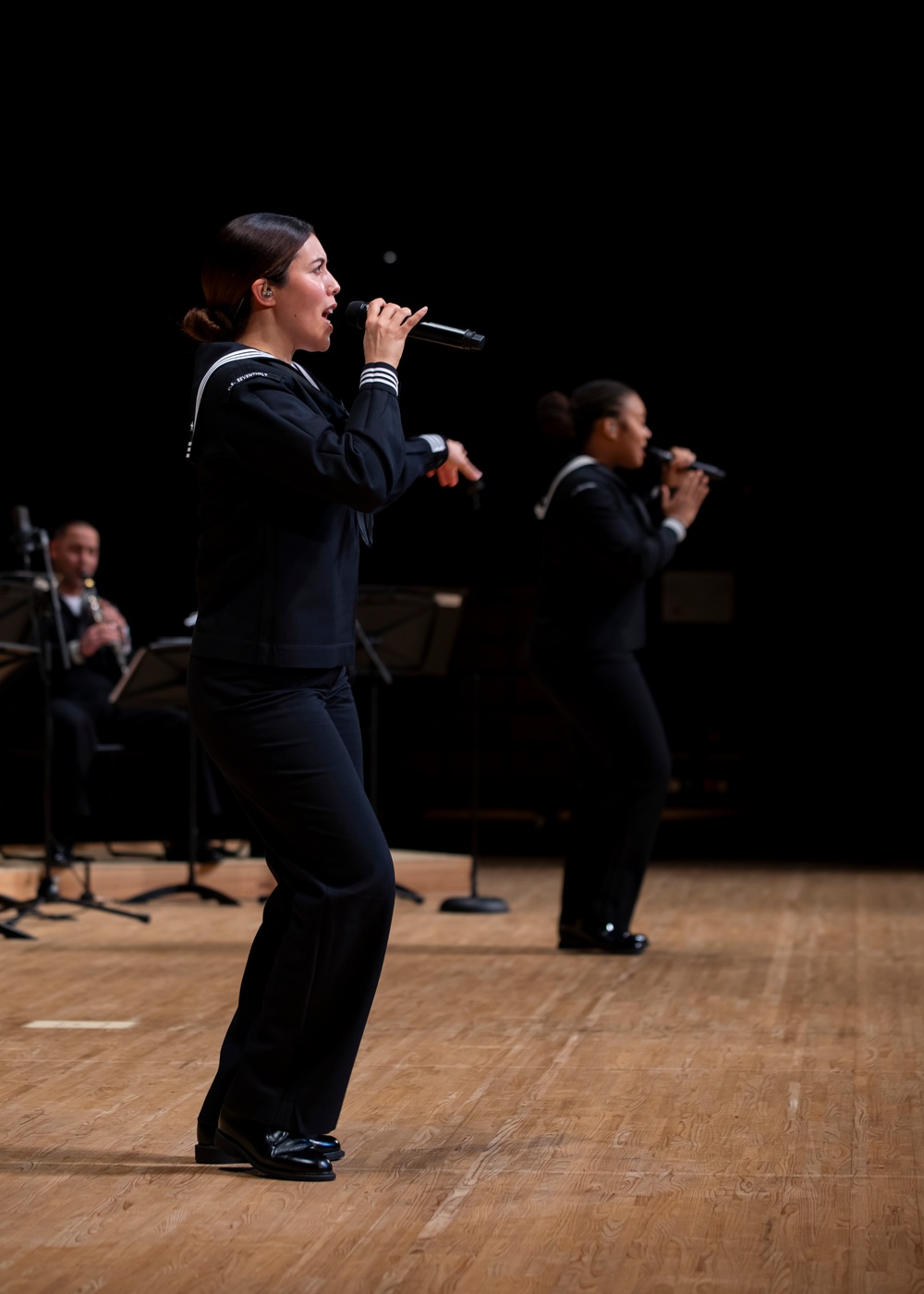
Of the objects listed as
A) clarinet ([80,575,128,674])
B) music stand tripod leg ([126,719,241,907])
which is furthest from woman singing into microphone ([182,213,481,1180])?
clarinet ([80,575,128,674])

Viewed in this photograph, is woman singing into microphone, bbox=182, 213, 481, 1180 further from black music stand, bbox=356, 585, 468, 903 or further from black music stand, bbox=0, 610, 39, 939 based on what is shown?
black music stand, bbox=356, 585, 468, 903

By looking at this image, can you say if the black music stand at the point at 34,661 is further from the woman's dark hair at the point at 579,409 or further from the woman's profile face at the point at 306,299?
the woman's profile face at the point at 306,299

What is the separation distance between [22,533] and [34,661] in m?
0.40

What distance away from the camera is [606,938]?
15.1ft

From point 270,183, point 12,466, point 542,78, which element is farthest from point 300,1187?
point 12,466

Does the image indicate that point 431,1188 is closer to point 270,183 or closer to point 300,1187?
point 300,1187

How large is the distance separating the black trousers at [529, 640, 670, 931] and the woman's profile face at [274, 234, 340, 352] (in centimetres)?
221

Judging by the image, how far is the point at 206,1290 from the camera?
185 cm

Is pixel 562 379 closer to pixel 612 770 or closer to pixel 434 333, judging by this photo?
pixel 612 770

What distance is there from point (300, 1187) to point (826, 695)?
745cm

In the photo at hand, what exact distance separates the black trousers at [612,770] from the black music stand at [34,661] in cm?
154

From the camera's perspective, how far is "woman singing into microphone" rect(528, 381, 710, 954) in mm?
4527

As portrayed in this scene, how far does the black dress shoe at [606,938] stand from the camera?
15.1ft

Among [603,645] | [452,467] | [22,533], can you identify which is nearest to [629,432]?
→ [603,645]
